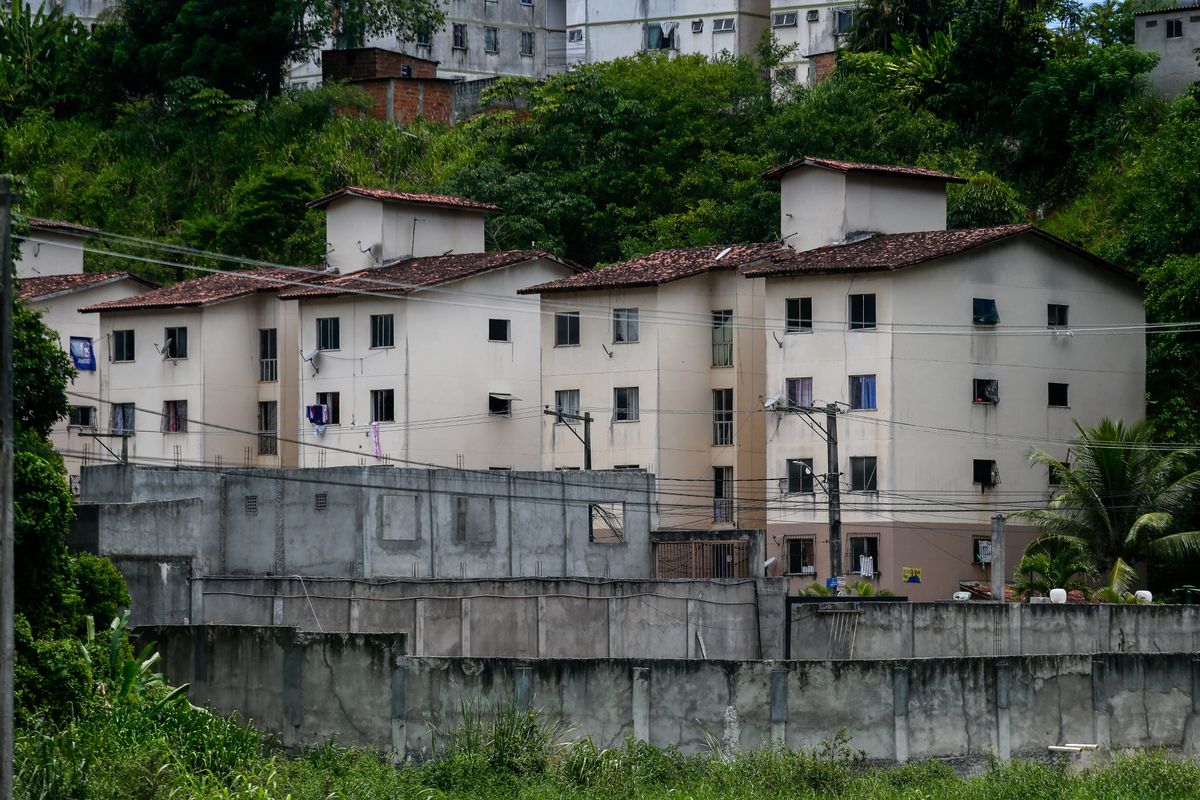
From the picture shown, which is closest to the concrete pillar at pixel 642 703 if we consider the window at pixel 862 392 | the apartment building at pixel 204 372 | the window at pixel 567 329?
the window at pixel 862 392

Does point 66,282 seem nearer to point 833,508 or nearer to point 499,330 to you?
point 499,330

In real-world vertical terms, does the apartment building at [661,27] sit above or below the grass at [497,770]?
above

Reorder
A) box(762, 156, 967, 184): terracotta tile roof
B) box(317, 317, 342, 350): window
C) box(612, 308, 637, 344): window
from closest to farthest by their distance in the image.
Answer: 1. box(762, 156, 967, 184): terracotta tile roof
2. box(612, 308, 637, 344): window
3. box(317, 317, 342, 350): window

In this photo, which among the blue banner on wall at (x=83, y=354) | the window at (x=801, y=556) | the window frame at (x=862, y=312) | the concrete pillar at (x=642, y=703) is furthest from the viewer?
the blue banner on wall at (x=83, y=354)

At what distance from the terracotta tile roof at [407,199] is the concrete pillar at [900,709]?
1392 inches

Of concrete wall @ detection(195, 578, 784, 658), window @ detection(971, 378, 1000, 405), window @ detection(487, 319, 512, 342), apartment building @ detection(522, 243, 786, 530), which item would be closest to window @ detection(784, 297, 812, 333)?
apartment building @ detection(522, 243, 786, 530)

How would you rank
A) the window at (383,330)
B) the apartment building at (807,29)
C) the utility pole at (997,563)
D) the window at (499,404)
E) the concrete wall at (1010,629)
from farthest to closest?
the apartment building at (807,29)
the window at (499,404)
the window at (383,330)
the utility pole at (997,563)
the concrete wall at (1010,629)

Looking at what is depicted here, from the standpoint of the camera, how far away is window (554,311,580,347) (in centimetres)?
5441

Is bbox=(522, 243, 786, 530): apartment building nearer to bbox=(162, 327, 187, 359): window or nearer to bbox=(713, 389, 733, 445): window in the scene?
bbox=(713, 389, 733, 445): window

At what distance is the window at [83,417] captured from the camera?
60.7 m

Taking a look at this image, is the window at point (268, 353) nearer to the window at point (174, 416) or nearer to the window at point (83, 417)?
the window at point (174, 416)

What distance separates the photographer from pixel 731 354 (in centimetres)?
5372

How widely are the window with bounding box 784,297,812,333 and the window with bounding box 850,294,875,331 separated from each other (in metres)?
1.32

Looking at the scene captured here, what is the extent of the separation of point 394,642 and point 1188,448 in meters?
25.8
